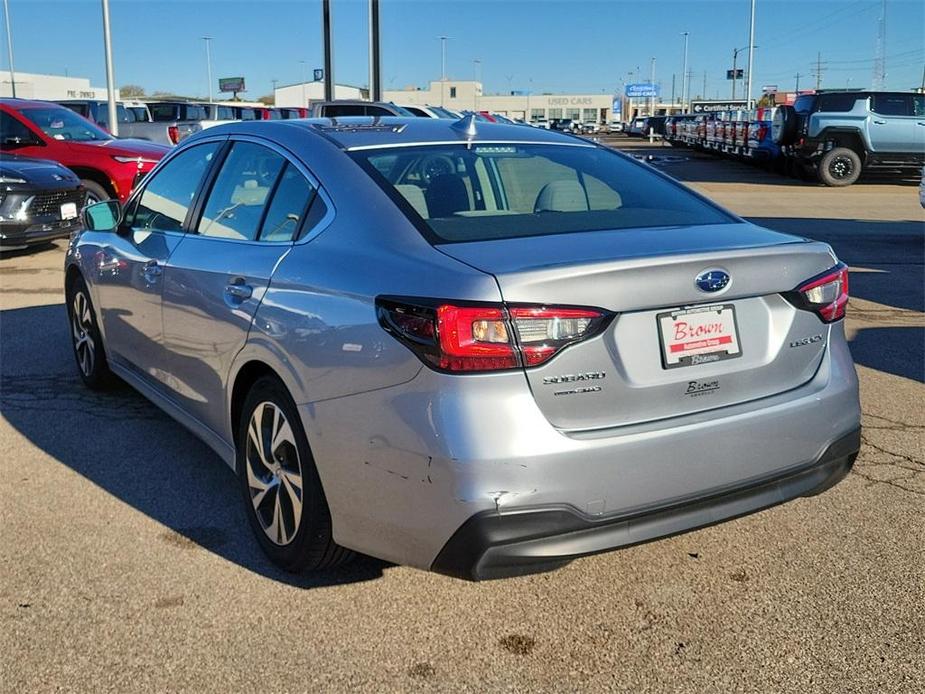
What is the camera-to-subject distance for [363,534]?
9.79 ft

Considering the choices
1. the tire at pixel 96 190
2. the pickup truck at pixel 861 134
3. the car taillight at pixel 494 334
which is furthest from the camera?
the pickup truck at pixel 861 134

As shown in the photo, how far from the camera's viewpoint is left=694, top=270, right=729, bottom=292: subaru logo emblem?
113 inches

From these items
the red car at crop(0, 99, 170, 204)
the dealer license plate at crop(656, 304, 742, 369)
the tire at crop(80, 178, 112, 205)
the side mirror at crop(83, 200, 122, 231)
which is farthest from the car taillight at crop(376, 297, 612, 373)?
the tire at crop(80, 178, 112, 205)

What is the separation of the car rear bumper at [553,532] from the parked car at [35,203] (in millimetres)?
9576

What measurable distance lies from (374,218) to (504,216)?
0.48 m

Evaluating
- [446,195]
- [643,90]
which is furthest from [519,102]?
[446,195]

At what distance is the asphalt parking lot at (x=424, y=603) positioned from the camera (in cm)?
288

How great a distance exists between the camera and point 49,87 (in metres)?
86.9

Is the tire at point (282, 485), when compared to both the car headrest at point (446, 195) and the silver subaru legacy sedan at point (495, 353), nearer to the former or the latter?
the silver subaru legacy sedan at point (495, 353)

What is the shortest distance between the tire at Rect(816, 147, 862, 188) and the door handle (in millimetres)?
20654

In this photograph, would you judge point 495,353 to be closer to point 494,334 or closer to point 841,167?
point 494,334

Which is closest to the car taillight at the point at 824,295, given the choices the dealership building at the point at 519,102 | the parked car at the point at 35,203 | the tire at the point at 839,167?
the parked car at the point at 35,203

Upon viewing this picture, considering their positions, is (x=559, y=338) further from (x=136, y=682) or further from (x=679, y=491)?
(x=136, y=682)

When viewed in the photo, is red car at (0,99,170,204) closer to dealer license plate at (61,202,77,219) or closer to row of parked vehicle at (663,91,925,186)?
dealer license plate at (61,202,77,219)
